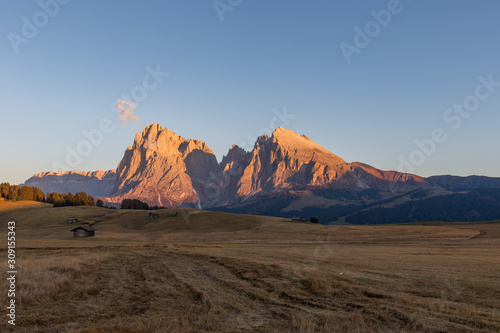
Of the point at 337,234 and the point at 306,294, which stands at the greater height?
the point at 306,294

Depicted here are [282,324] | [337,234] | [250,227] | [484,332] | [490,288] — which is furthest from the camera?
[250,227]

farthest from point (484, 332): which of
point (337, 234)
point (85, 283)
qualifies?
point (337, 234)

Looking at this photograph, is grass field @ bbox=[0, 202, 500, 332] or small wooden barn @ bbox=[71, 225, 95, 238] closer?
grass field @ bbox=[0, 202, 500, 332]

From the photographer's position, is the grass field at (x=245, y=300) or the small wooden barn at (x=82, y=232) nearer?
the grass field at (x=245, y=300)

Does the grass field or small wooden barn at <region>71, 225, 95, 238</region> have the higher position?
the grass field

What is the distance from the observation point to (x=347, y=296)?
17.2m

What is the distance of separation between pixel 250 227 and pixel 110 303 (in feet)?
389

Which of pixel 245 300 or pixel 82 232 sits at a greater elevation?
pixel 245 300

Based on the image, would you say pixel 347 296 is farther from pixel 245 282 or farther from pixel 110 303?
pixel 110 303

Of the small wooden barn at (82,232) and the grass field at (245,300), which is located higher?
the grass field at (245,300)

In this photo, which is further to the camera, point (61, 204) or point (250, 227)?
point (61, 204)

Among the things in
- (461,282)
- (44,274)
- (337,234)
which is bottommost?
(337,234)

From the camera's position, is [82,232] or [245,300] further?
[82,232]

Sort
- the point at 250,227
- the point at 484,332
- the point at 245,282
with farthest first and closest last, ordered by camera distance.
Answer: the point at 250,227 → the point at 245,282 → the point at 484,332
